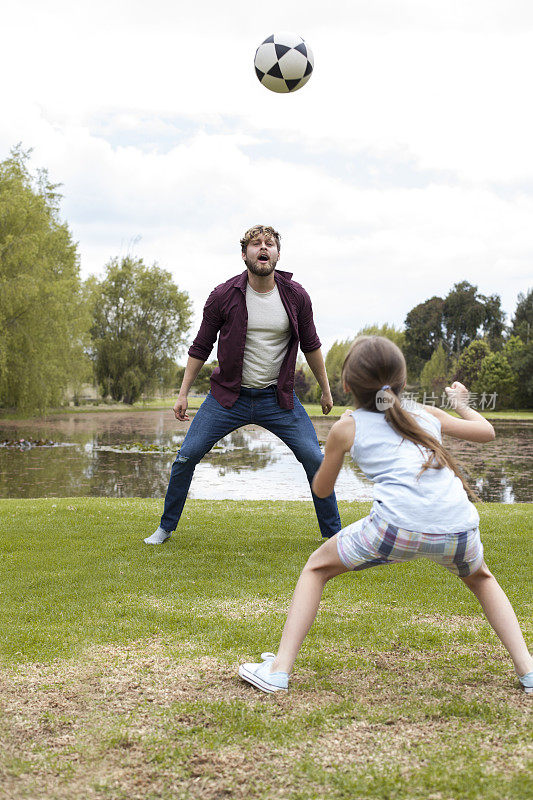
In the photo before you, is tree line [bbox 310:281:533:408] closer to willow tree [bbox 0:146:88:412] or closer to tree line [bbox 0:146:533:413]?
tree line [bbox 0:146:533:413]

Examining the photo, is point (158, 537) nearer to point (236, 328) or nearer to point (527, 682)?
point (236, 328)

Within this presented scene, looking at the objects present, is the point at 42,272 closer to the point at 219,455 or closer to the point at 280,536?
the point at 219,455

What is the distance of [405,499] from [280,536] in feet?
10.7

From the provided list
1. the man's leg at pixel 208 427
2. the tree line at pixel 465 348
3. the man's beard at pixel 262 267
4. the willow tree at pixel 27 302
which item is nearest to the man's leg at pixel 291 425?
the man's leg at pixel 208 427

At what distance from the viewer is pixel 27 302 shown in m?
24.4

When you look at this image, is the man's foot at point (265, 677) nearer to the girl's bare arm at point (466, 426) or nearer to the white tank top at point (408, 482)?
the white tank top at point (408, 482)

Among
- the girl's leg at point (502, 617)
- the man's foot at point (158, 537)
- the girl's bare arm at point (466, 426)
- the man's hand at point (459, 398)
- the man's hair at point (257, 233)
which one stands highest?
the man's hair at point (257, 233)

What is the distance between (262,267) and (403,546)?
110 inches

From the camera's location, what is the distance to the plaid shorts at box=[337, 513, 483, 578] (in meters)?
2.52

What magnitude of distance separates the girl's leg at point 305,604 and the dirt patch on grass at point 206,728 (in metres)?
0.15

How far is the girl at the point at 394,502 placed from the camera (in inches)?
99.7

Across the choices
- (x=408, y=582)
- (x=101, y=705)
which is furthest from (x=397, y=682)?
(x=408, y=582)

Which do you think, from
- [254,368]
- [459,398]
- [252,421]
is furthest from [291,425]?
[459,398]

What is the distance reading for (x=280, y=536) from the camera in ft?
18.7
